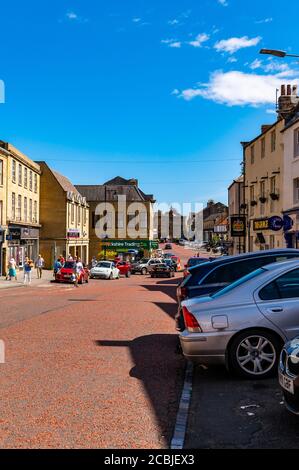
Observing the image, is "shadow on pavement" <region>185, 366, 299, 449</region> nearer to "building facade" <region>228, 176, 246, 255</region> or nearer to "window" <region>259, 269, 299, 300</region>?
"window" <region>259, 269, 299, 300</region>

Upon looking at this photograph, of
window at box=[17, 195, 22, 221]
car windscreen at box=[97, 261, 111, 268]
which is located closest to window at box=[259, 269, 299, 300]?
car windscreen at box=[97, 261, 111, 268]

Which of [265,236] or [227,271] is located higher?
[265,236]

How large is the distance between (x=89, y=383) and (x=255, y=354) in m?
2.25

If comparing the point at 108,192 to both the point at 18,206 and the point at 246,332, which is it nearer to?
the point at 18,206

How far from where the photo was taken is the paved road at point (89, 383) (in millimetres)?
4922

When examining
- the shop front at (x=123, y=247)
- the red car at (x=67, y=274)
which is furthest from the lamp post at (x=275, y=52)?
the shop front at (x=123, y=247)

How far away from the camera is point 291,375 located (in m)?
4.90

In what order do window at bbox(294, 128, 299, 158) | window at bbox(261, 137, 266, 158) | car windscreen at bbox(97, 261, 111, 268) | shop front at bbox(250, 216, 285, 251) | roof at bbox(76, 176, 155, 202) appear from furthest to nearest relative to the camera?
1. roof at bbox(76, 176, 155, 202)
2. car windscreen at bbox(97, 261, 111, 268)
3. window at bbox(261, 137, 266, 158)
4. shop front at bbox(250, 216, 285, 251)
5. window at bbox(294, 128, 299, 158)

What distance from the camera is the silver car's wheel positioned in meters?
6.88

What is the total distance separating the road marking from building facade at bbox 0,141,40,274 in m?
31.7

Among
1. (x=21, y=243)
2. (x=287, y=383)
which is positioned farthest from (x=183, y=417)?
(x=21, y=243)

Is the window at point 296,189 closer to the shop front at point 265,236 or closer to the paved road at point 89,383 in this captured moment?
the shop front at point 265,236

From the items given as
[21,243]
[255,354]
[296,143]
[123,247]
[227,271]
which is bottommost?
[255,354]

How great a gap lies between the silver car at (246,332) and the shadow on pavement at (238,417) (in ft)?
0.89
